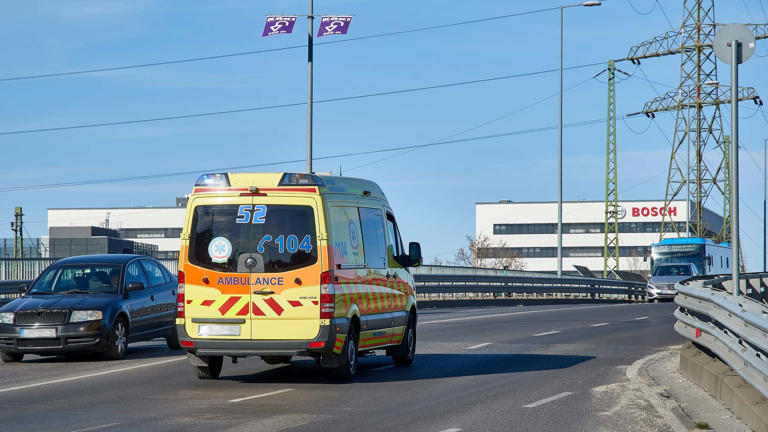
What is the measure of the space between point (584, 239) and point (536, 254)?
575cm

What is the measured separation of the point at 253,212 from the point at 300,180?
A: 2.16 feet

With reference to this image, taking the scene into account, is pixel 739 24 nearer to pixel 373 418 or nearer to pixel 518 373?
pixel 518 373

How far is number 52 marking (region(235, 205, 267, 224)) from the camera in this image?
12.8 metres

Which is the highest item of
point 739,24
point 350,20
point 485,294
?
point 350,20

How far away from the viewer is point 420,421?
32.2 feet

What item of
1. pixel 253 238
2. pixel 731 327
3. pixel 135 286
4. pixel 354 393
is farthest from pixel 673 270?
pixel 731 327

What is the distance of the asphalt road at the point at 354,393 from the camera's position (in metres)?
9.73

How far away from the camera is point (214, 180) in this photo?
12914mm

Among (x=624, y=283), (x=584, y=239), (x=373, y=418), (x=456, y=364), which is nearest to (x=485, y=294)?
(x=624, y=283)

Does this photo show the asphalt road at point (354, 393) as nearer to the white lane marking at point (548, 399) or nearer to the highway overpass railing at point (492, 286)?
the white lane marking at point (548, 399)

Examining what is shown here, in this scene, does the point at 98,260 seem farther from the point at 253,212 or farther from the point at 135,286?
the point at 253,212

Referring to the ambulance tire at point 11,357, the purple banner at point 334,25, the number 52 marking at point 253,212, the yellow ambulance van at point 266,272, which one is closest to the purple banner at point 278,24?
the purple banner at point 334,25

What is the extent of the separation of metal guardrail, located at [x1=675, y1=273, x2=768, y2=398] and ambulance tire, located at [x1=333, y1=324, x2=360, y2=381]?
401 centimetres

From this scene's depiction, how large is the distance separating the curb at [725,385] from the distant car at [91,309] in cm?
802
